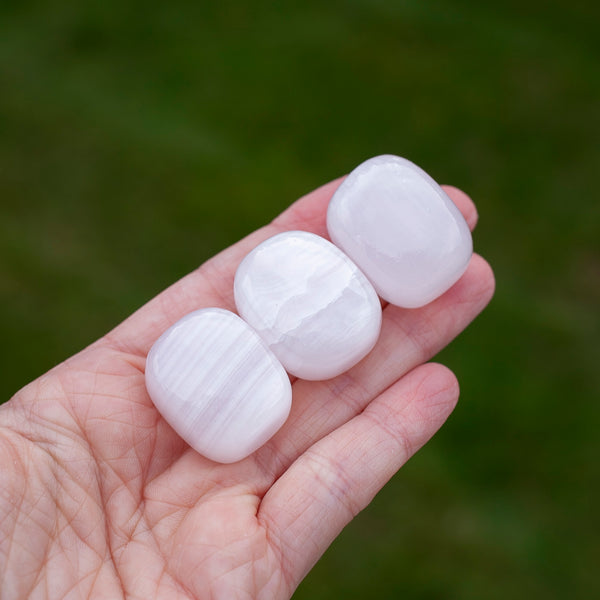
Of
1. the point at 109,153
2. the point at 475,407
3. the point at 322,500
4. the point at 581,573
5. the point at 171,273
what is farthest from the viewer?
the point at 109,153

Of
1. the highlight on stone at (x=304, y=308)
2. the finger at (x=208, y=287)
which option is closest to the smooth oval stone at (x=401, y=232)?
the highlight on stone at (x=304, y=308)

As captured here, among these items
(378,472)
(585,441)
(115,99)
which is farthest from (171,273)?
(585,441)

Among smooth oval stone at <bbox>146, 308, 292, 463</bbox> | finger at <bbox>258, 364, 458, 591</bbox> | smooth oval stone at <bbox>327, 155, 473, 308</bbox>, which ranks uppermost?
smooth oval stone at <bbox>327, 155, 473, 308</bbox>

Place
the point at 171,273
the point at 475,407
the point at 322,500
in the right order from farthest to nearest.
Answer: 1. the point at 171,273
2. the point at 475,407
3. the point at 322,500

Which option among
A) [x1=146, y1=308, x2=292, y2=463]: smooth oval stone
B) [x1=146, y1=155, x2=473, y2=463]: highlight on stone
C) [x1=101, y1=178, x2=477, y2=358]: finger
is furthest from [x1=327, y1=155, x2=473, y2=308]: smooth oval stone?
[x1=146, y1=308, x2=292, y2=463]: smooth oval stone

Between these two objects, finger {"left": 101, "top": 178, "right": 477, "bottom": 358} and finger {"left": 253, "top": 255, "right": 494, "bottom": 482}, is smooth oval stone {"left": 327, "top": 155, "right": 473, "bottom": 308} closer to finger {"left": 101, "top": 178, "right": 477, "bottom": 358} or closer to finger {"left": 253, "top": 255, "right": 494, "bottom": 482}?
finger {"left": 253, "top": 255, "right": 494, "bottom": 482}

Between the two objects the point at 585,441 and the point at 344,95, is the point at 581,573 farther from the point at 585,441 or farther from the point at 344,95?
the point at 344,95

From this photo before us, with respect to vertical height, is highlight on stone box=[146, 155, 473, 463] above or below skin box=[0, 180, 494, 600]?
above

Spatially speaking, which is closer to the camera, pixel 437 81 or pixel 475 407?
pixel 475 407
